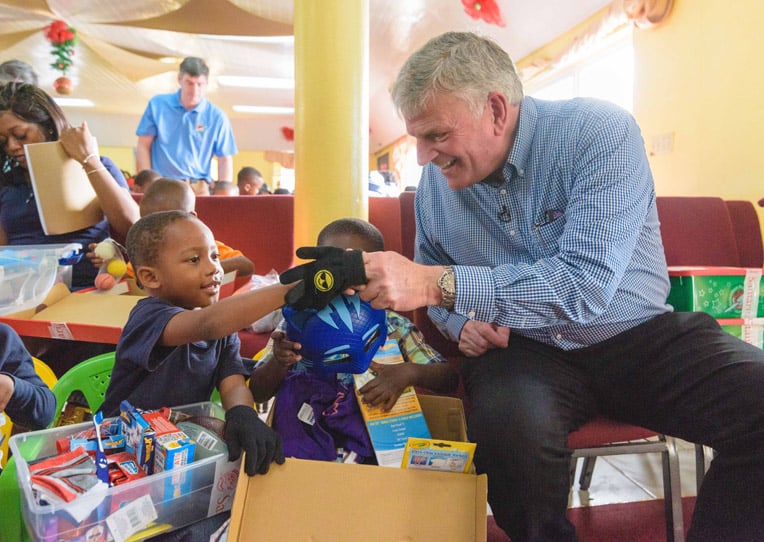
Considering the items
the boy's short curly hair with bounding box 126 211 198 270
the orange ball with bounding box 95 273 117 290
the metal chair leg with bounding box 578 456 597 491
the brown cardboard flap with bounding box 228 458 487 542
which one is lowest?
the metal chair leg with bounding box 578 456 597 491

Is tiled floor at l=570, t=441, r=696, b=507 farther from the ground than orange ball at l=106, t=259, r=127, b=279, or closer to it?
closer to it

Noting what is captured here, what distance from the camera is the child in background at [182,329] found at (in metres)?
1.04

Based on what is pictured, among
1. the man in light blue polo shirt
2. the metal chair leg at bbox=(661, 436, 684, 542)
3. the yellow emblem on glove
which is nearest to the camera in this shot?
the yellow emblem on glove

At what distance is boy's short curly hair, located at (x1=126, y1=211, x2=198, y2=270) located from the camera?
3.88 ft

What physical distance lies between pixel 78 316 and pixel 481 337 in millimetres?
1205

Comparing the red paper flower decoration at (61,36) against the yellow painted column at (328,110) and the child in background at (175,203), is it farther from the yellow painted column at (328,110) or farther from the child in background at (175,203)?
the child in background at (175,203)

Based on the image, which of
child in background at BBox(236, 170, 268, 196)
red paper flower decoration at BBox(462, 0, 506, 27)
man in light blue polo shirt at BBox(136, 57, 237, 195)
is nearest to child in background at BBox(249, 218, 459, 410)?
man in light blue polo shirt at BBox(136, 57, 237, 195)

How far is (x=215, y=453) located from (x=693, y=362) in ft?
3.20

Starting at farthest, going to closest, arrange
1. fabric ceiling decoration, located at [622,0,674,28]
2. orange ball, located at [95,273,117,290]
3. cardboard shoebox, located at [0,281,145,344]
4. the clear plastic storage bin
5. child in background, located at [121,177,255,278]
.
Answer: fabric ceiling decoration, located at [622,0,674,28] < child in background, located at [121,177,255,278] < orange ball, located at [95,273,117,290] < the clear plastic storage bin < cardboard shoebox, located at [0,281,145,344]

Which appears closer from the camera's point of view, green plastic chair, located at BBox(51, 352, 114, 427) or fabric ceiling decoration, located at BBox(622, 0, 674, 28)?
green plastic chair, located at BBox(51, 352, 114, 427)

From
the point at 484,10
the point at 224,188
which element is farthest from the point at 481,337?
the point at 484,10

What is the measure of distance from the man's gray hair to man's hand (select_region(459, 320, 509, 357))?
0.50 m

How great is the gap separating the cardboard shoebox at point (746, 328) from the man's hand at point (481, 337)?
66 centimetres

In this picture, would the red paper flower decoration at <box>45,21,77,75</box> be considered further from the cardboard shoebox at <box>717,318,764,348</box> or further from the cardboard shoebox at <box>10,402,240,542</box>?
the cardboard shoebox at <box>717,318,764,348</box>
